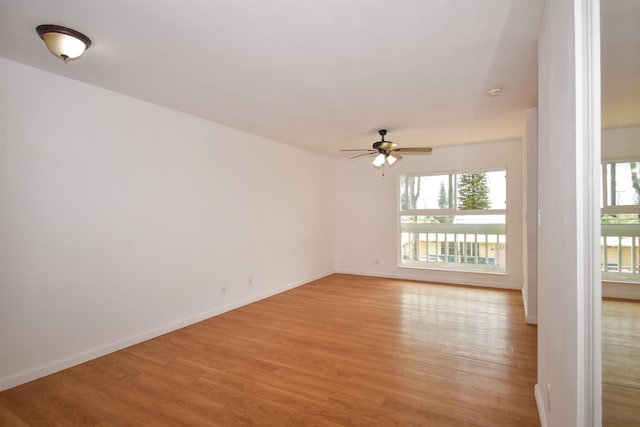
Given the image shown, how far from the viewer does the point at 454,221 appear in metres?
6.02

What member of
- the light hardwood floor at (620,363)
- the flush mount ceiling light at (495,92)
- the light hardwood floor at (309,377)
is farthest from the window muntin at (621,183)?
the flush mount ceiling light at (495,92)

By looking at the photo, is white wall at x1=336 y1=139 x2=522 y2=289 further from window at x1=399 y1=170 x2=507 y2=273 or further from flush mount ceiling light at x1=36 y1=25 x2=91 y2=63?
flush mount ceiling light at x1=36 y1=25 x2=91 y2=63

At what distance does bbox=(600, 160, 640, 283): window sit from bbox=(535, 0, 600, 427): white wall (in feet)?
0.19

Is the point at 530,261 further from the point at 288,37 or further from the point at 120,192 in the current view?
the point at 120,192

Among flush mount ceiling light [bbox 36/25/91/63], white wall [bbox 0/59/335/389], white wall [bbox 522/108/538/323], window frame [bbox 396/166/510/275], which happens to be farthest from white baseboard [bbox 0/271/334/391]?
white wall [bbox 522/108/538/323]

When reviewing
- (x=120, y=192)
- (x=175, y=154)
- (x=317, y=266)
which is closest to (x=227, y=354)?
(x=120, y=192)

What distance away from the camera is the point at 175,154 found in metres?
3.69

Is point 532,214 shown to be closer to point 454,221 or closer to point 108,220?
point 454,221

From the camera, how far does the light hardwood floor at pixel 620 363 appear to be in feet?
2.61

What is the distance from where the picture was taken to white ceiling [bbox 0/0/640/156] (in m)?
1.88

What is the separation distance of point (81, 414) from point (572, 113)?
3275 mm

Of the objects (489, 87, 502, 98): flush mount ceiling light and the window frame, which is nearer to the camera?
(489, 87, 502, 98): flush mount ceiling light

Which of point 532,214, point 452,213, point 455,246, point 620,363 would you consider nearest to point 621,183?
point 620,363

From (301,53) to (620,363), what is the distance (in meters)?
2.45
